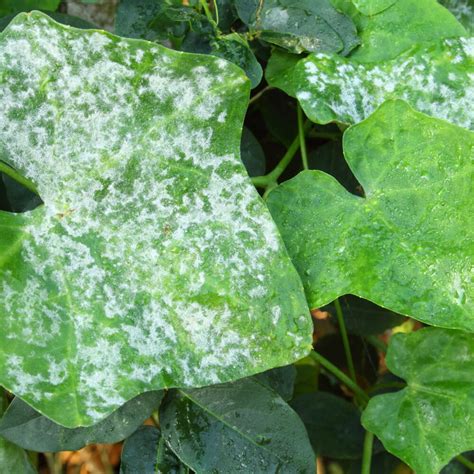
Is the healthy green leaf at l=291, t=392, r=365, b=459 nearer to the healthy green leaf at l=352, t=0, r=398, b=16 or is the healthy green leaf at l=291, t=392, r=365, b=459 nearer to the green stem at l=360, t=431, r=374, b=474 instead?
the green stem at l=360, t=431, r=374, b=474

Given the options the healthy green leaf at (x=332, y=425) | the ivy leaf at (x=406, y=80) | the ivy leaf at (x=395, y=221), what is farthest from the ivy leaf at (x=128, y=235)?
the healthy green leaf at (x=332, y=425)

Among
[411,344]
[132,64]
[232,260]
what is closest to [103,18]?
[132,64]

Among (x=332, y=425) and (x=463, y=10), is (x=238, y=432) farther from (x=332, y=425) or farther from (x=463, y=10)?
(x=463, y=10)

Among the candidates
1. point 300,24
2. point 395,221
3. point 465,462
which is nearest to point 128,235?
point 395,221

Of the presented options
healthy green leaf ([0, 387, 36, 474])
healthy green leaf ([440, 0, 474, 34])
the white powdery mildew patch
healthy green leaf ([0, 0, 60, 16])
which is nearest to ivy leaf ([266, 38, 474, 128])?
the white powdery mildew patch

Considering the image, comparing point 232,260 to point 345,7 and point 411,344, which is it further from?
point 345,7
